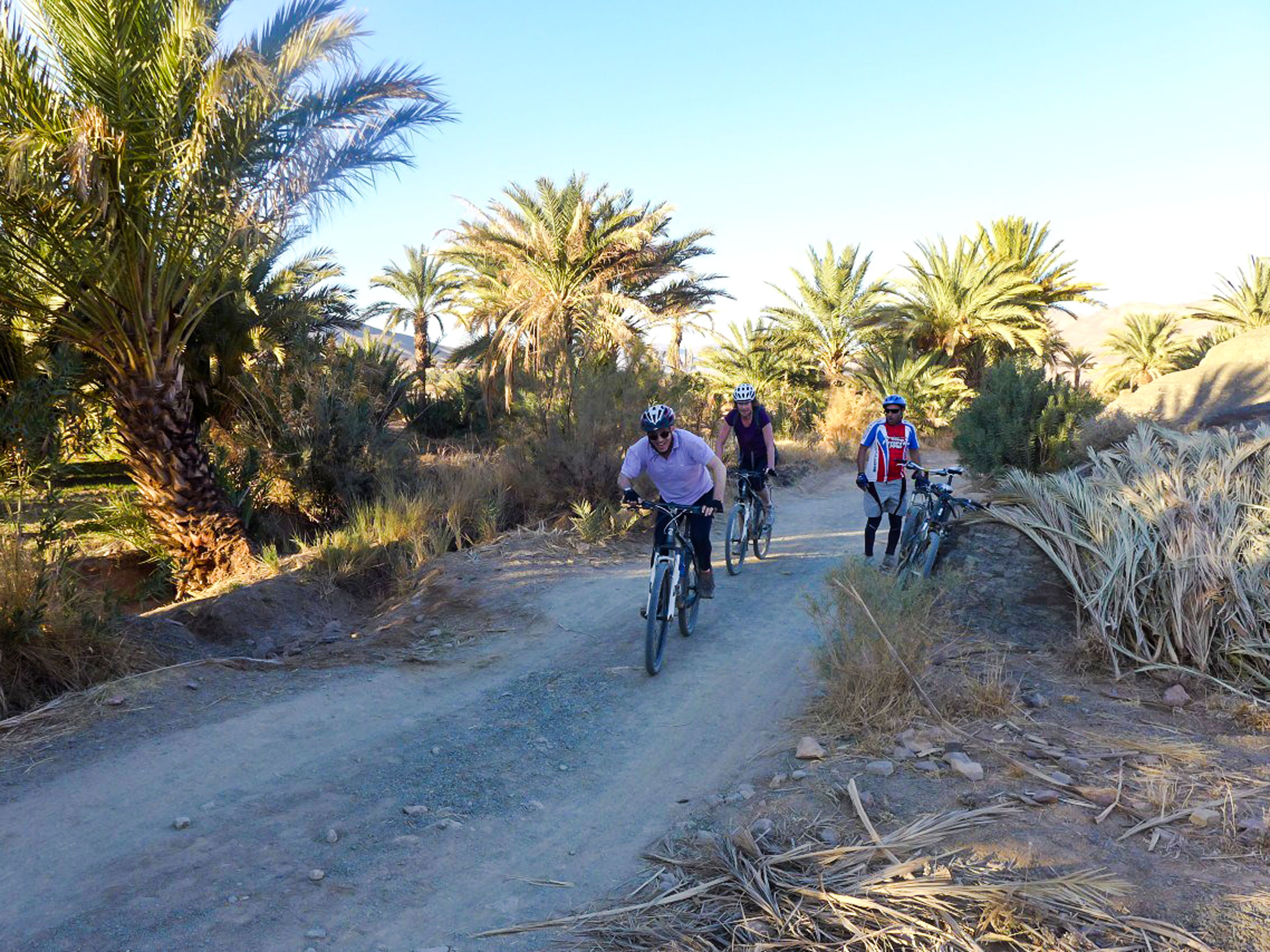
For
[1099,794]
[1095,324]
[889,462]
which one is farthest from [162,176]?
[1095,324]

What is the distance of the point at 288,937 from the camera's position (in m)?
3.18

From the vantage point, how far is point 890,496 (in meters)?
8.52

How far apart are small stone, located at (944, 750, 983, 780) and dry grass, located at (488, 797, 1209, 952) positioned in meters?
0.48

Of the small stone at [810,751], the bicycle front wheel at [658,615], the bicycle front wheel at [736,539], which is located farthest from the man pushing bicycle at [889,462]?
the small stone at [810,751]

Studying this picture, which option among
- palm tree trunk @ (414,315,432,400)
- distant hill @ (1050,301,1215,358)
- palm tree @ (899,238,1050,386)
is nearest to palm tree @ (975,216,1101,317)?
palm tree @ (899,238,1050,386)

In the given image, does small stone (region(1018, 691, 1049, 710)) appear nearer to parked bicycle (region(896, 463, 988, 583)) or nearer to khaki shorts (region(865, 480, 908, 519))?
parked bicycle (region(896, 463, 988, 583))

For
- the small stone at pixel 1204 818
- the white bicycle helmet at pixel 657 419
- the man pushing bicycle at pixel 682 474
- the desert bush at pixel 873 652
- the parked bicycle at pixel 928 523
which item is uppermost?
the white bicycle helmet at pixel 657 419

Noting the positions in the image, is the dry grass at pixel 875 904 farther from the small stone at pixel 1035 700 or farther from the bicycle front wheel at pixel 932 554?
the bicycle front wheel at pixel 932 554

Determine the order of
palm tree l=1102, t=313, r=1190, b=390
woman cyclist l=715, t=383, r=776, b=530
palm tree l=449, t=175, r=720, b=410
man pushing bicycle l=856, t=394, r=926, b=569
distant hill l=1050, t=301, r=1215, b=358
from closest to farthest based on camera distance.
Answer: man pushing bicycle l=856, t=394, r=926, b=569 < woman cyclist l=715, t=383, r=776, b=530 < palm tree l=449, t=175, r=720, b=410 < palm tree l=1102, t=313, r=1190, b=390 < distant hill l=1050, t=301, r=1215, b=358

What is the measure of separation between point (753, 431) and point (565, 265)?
1423 cm

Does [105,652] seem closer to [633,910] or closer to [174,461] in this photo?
[174,461]

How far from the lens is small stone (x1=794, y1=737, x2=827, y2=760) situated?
4523mm

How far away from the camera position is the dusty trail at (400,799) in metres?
3.34

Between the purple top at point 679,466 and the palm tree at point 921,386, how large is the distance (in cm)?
1883
